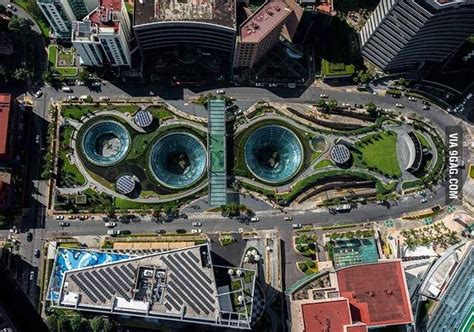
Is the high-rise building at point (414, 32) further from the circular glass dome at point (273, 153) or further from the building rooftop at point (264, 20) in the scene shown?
the circular glass dome at point (273, 153)

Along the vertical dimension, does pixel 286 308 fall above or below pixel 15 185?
below

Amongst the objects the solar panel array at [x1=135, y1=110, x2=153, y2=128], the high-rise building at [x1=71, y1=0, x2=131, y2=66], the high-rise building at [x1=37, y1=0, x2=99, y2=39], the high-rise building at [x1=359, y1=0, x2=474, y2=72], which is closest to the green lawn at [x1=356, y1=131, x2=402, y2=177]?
the high-rise building at [x1=359, y1=0, x2=474, y2=72]

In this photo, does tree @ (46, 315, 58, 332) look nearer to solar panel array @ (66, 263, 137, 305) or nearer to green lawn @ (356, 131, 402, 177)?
solar panel array @ (66, 263, 137, 305)

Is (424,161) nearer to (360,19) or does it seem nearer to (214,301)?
(360,19)

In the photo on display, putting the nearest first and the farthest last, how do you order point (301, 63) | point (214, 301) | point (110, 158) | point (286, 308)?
point (214, 301)
point (286, 308)
point (110, 158)
point (301, 63)

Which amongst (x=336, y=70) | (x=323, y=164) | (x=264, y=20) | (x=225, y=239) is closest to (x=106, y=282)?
(x=225, y=239)

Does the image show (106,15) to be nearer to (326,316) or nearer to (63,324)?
(63,324)

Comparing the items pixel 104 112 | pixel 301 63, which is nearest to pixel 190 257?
pixel 104 112

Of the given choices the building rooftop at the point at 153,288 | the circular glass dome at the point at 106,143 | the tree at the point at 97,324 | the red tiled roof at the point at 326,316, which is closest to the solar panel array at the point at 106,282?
the building rooftop at the point at 153,288
